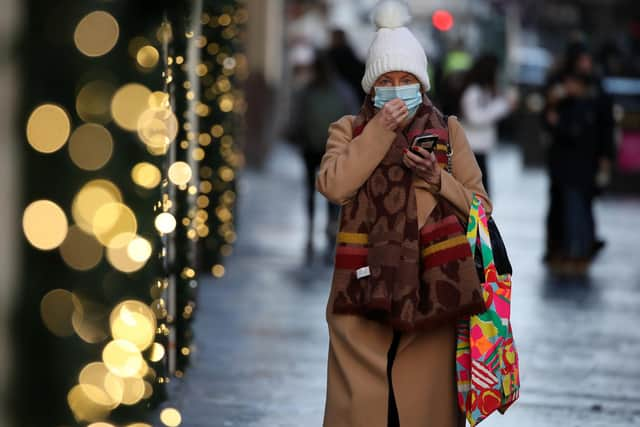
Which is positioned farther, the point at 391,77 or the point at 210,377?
the point at 210,377

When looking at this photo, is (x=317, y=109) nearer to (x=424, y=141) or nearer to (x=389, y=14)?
(x=389, y=14)

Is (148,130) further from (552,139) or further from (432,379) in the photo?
(552,139)

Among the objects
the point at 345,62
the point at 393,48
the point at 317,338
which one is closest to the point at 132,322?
the point at 393,48

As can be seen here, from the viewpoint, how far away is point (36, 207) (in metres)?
2.51

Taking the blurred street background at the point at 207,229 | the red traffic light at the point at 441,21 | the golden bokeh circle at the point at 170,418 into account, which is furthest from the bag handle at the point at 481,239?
the red traffic light at the point at 441,21

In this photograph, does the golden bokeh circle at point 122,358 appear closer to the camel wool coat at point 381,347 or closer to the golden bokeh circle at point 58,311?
the golden bokeh circle at point 58,311

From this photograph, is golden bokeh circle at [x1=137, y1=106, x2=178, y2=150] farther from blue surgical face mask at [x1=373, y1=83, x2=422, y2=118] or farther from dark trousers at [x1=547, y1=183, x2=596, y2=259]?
dark trousers at [x1=547, y1=183, x2=596, y2=259]

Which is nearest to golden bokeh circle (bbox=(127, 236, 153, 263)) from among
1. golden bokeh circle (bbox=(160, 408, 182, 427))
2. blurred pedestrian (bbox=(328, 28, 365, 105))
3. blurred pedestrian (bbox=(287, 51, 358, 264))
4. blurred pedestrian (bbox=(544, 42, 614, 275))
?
golden bokeh circle (bbox=(160, 408, 182, 427))

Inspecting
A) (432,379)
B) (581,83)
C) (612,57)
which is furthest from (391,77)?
(612,57)

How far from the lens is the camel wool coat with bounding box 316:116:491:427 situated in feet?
17.3

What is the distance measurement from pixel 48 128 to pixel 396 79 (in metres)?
2.89

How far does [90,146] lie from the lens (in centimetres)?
267

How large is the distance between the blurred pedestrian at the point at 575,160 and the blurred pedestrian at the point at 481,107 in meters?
0.55

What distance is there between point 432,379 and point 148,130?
8.56 ft
